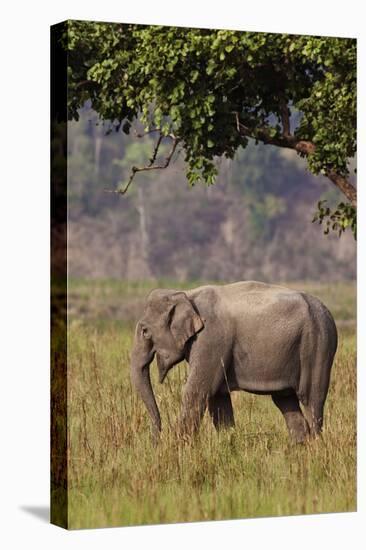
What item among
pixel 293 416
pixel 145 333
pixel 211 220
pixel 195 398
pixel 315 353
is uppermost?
pixel 211 220


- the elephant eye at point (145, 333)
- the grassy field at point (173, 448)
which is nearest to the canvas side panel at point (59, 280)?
the grassy field at point (173, 448)

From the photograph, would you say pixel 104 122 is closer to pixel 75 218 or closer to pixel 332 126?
pixel 75 218

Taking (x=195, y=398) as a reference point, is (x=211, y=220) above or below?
above

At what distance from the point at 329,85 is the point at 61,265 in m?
2.94

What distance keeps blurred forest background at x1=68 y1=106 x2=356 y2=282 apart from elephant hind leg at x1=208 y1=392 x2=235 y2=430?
0.98 m

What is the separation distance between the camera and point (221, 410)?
1243cm

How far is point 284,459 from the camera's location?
12289 millimetres

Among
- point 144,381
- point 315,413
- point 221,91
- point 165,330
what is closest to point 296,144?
point 221,91

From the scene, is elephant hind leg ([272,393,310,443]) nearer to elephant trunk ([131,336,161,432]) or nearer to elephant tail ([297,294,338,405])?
elephant tail ([297,294,338,405])

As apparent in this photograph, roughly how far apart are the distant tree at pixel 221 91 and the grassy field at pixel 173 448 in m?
1.12

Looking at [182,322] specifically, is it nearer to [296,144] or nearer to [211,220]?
[211,220]

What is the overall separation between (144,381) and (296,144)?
2.46m

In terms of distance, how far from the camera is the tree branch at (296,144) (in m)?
13.1

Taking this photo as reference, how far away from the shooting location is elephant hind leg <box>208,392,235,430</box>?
12.4 metres
